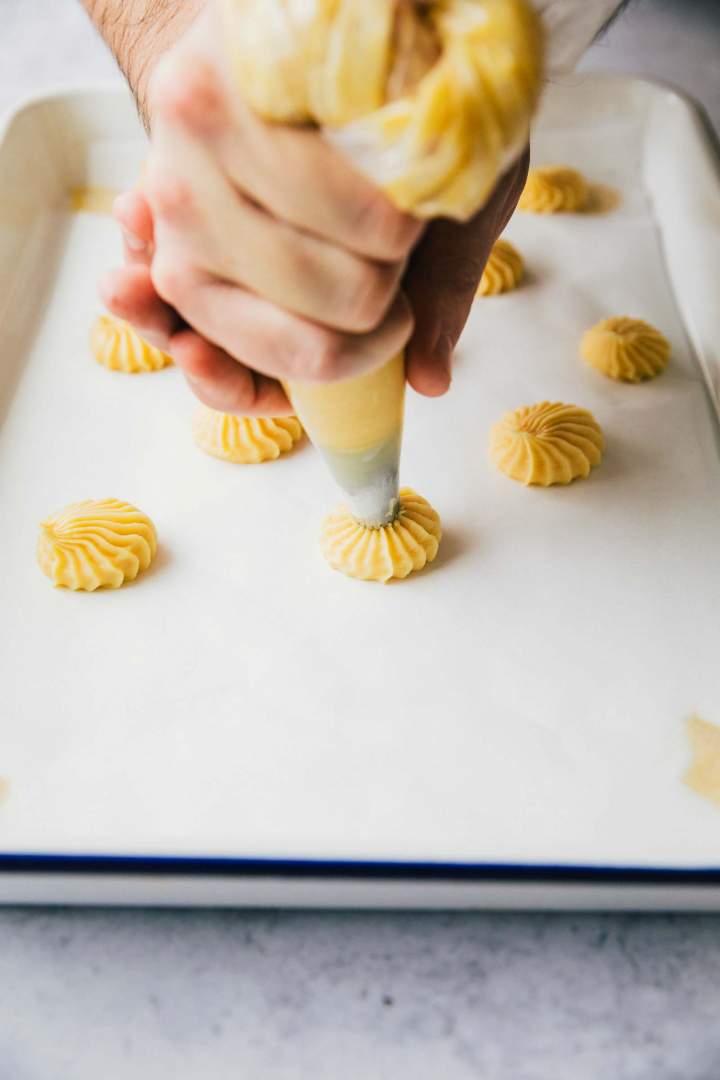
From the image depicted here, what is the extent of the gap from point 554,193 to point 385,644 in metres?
0.98

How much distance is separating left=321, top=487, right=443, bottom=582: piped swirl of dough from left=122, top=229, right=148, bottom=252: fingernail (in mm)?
416

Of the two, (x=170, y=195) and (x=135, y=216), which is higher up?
(x=135, y=216)

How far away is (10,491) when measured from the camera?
1.44 meters

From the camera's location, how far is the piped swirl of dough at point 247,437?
57.4 inches

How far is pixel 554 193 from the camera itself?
1.84 m

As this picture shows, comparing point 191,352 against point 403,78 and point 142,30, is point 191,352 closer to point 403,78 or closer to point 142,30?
point 403,78

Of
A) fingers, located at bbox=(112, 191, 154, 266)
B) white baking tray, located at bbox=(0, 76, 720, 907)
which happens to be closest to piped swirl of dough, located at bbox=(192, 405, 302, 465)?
white baking tray, located at bbox=(0, 76, 720, 907)

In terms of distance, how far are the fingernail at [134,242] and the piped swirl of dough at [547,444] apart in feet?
1.85

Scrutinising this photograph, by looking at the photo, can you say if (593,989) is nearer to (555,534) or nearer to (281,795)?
(281,795)

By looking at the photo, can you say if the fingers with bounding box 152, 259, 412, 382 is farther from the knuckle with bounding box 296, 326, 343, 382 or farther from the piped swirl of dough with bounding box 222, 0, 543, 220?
the piped swirl of dough with bounding box 222, 0, 543, 220

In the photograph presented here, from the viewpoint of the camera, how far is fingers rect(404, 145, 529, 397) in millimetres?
1092

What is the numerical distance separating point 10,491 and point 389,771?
666mm

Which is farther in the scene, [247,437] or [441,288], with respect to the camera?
[247,437]

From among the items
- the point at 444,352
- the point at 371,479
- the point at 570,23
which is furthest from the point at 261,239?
the point at 570,23
